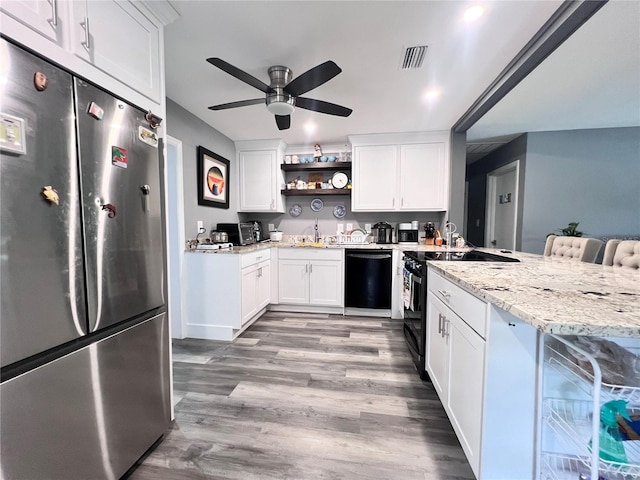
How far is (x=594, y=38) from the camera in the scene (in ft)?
5.50

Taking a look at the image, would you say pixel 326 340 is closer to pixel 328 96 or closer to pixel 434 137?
pixel 328 96

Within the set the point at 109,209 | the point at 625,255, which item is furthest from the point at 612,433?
the point at 109,209

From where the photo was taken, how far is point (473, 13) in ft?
4.77

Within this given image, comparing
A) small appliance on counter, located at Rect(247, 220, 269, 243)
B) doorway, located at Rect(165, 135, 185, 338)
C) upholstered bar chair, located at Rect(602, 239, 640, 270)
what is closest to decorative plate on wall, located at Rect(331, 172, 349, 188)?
small appliance on counter, located at Rect(247, 220, 269, 243)

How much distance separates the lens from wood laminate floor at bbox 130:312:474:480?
1240 mm

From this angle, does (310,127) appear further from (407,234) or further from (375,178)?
(407,234)

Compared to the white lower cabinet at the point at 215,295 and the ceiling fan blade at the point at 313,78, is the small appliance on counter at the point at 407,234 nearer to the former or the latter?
the white lower cabinet at the point at 215,295

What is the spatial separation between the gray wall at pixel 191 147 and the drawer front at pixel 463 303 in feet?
8.19

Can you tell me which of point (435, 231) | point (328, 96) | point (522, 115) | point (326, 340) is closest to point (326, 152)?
point (328, 96)

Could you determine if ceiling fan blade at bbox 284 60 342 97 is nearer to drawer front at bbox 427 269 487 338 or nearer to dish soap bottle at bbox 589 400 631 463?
drawer front at bbox 427 269 487 338

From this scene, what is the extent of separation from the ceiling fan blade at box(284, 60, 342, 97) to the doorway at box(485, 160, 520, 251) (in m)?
3.51

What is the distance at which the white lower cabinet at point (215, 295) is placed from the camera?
264 centimetres

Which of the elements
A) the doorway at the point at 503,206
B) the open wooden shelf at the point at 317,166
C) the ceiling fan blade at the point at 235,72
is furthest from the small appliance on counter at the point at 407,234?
the ceiling fan blade at the point at 235,72

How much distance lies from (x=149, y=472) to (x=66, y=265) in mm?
1087
